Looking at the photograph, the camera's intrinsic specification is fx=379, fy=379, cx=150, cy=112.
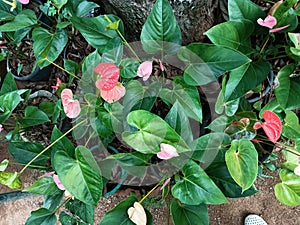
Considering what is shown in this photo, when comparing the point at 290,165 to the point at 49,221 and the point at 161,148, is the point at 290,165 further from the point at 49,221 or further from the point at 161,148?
the point at 49,221

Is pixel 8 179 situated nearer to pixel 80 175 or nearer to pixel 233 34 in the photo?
pixel 80 175

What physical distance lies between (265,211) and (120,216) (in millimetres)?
801

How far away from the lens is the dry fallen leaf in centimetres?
85

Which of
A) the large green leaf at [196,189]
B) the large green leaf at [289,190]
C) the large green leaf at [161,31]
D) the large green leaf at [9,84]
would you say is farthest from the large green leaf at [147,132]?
the large green leaf at [9,84]

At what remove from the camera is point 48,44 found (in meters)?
1.04

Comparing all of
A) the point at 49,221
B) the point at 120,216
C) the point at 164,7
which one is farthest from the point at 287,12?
the point at 49,221

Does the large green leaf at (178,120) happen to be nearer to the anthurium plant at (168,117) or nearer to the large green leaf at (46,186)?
the anthurium plant at (168,117)

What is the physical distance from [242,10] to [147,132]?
42 cm

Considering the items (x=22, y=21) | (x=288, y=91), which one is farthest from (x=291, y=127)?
(x=22, y=21)

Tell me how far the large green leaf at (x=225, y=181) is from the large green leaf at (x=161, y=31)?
32 cm

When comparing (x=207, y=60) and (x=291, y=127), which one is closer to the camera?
(x=207, y=60)

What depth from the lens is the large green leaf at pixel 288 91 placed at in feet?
3.06

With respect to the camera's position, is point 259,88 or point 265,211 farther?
point 265,211

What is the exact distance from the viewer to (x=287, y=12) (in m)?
0.95
